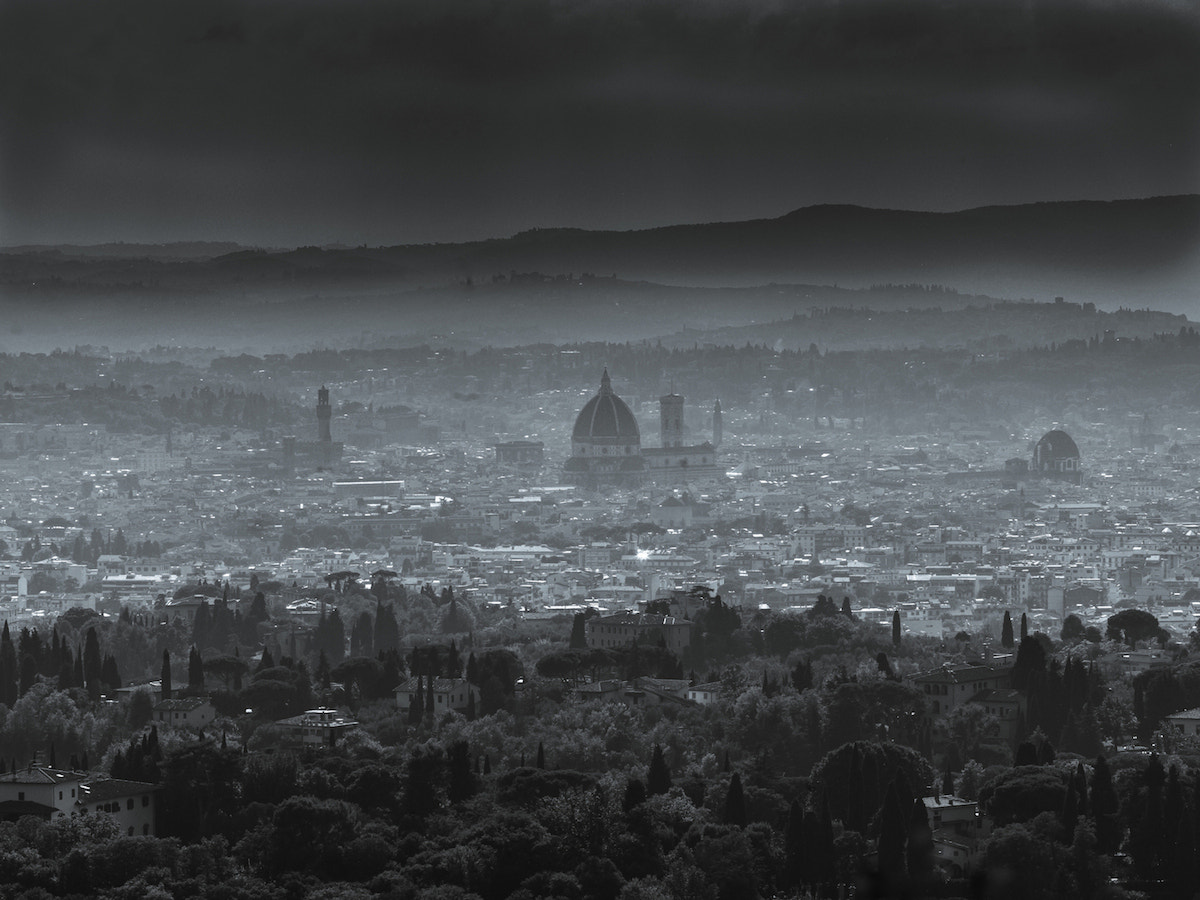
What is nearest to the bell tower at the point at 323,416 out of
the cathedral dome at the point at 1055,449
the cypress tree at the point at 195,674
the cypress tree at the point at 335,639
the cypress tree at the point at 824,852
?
the cathedral dome at the point at 1055,449

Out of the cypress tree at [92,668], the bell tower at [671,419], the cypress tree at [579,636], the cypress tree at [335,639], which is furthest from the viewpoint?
the bell tower at [671,419]

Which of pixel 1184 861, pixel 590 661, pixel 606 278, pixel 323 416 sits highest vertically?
pixel 606 278

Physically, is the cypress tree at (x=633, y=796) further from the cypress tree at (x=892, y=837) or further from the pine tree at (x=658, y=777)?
the cypress tree at (x=892, y=837)

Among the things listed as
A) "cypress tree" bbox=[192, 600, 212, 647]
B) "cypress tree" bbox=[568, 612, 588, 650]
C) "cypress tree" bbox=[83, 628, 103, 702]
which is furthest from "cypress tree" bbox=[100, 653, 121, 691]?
"cypress tree" bbox=[192, 600, 212, 647]

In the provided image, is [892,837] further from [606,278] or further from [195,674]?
[606,278]

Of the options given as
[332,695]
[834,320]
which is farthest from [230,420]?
[332,695]

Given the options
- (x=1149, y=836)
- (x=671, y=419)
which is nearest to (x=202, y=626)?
(x=1149, y=836)

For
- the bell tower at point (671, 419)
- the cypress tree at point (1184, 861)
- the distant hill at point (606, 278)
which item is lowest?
the cypress tree at point (1184, 861)

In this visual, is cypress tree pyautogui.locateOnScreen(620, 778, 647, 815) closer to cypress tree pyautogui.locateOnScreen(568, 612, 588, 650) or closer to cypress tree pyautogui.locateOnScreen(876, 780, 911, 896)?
cypress tree pyautogui.locateOnScreen(876, 780, 911, 896)
